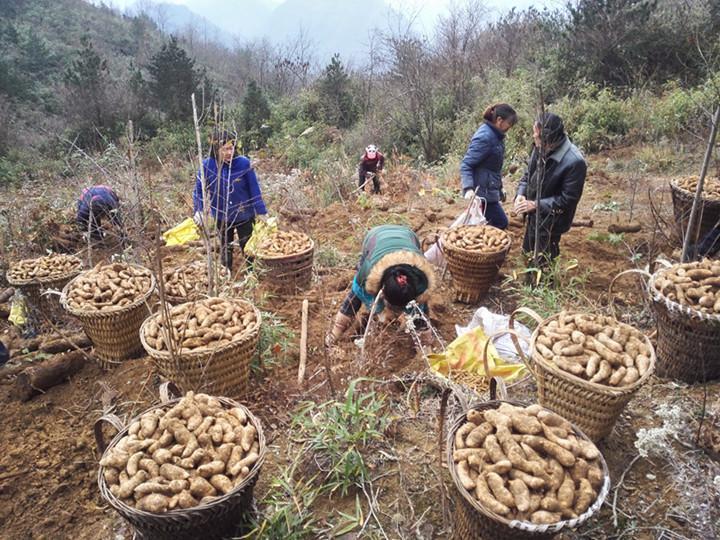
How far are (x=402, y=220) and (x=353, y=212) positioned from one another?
1.32 metres

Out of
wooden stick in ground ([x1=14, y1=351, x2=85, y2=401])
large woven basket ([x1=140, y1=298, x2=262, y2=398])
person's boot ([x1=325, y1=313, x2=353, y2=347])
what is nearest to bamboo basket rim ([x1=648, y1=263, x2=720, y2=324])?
person's boot ([x1=325, y1=313, x2=353, y2=347])

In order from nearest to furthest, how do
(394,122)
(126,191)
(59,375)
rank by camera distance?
(59,375) → (126,191) → (394,122)

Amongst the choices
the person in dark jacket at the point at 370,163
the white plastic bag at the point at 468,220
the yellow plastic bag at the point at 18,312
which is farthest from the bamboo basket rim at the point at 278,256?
the person in dark jacket at the point at 370,163

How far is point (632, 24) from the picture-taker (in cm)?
1148

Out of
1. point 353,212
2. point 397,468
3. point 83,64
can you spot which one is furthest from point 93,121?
point 397,468

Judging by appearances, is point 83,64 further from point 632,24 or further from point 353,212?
point 632,24

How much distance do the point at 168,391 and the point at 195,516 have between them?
2.66 ft

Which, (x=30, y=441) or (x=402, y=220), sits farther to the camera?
(x=402, y=220)

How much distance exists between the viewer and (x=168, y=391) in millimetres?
2385

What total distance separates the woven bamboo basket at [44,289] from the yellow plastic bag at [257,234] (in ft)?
6.08

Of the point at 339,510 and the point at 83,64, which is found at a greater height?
the point at 83,64

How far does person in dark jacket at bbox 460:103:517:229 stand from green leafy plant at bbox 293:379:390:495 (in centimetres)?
265

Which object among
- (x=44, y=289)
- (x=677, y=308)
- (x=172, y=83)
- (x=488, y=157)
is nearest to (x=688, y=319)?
(x=677, y=308)

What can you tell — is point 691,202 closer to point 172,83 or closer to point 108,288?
point 108,288
